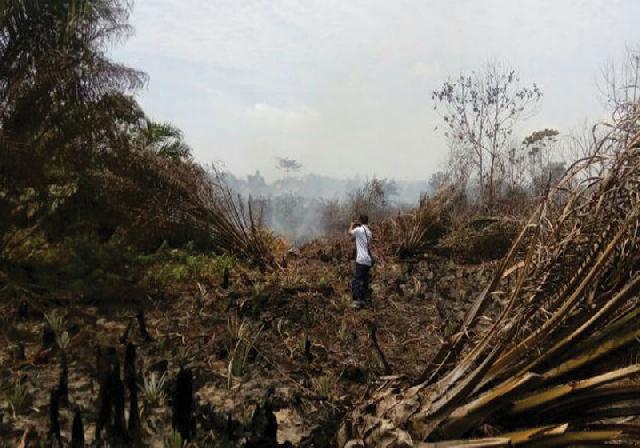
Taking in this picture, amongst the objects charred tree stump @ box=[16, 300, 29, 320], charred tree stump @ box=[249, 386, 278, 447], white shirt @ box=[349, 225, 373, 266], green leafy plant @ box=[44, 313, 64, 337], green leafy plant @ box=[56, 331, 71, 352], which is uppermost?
white shirt @ box=[349, 225, 373, 266]

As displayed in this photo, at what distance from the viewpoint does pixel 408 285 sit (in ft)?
32.2

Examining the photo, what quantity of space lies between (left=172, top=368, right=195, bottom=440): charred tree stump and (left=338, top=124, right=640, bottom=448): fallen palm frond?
131 centimetres

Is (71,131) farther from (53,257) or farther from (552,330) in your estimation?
(552,330)

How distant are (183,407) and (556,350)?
2.64 metres

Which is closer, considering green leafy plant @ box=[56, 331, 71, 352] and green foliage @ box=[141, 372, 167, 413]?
green foliage @ box=[141, 372, 167, 413]

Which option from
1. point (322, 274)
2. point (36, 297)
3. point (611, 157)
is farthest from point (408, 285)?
point (611, 157)

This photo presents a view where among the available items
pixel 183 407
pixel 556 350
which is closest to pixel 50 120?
pixel 183 407

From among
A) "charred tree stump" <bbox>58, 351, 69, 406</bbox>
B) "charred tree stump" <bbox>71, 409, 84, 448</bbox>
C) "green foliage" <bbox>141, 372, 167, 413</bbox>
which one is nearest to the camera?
"charred tree stump" <bbox>71, 409, 84, 448</bbox>

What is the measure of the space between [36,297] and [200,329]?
7.96 ft

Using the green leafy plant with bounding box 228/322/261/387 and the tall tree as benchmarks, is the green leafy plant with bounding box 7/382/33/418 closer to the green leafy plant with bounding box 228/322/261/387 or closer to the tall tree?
the green leafy plant with bounding box 228/322/261/387

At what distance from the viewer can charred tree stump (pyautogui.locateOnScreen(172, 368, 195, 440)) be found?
3.71 meters

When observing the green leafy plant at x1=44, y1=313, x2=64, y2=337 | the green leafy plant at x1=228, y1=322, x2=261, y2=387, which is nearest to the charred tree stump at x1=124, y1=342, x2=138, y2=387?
the green leafy plant at x1=228, y1=322, x2=261, y2=387

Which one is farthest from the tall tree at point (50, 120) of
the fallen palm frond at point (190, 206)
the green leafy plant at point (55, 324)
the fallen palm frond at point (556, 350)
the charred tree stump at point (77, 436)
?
the fallen palm frond at point (556, 350)

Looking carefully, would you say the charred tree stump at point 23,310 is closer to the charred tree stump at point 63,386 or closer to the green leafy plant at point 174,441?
the charred tree stump at point 63,386
